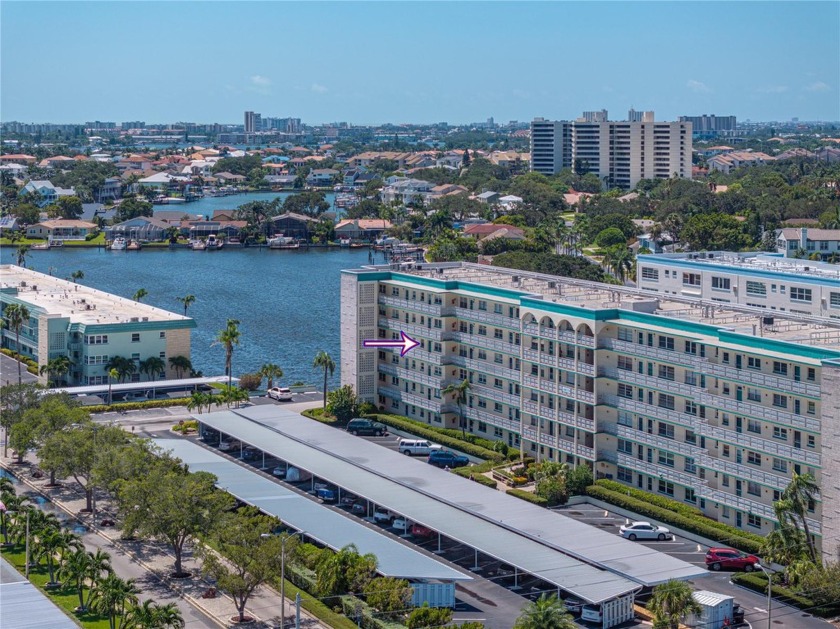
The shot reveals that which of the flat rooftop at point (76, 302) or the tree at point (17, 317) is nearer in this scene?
the flat rooftop at point (76, 302)

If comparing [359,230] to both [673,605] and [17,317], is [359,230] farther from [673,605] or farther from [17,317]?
[673,605]

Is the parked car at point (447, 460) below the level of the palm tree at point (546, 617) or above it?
below

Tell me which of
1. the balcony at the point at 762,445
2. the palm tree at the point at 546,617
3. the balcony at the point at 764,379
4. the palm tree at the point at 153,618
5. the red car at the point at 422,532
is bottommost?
the red car at the point at 422,532

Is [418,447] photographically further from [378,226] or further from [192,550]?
[378,226]

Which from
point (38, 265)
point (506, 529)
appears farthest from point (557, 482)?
point (38, 265)

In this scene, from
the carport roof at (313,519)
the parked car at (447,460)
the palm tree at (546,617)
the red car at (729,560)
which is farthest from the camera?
the parked car at (447,460)

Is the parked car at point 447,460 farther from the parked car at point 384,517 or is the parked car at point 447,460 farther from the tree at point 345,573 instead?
the tree at point 345,573

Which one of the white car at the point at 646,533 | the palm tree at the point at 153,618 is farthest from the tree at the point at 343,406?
the palm tree at the point at 153,618

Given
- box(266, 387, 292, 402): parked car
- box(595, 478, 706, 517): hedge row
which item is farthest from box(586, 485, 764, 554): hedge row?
box(266, 387, 292, 402): parked car
